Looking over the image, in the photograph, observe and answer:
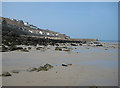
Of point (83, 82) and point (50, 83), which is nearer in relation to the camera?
point (50, 83)

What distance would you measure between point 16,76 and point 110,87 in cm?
264

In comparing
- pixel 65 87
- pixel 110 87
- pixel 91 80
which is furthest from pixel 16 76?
pixel 110 87

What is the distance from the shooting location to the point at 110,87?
3.89 meters

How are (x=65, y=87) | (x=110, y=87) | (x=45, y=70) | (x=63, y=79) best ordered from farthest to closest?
(x=45, y=70) → (x=63, y=79) → (x=110, y=87) → (x=65, y=87)

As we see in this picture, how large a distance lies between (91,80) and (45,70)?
65.7 inches

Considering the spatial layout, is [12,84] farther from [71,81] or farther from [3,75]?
[71,81]

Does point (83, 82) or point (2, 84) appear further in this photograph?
point (83, 82)

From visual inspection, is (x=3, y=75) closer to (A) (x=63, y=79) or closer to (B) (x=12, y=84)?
(B) (x=12, y=84)

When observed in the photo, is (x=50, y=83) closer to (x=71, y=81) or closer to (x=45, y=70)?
(x=71, y=81)

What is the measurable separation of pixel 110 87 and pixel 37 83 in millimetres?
1906

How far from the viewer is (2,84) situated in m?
3.70

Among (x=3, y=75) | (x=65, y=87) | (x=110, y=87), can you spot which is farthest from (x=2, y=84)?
(x=110, y=87)

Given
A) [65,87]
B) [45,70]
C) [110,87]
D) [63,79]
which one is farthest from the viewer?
[45,70]

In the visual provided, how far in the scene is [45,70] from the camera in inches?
205
